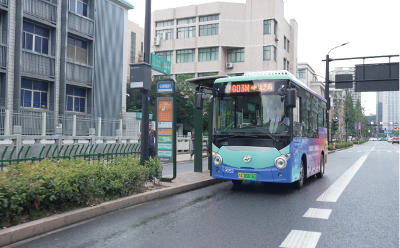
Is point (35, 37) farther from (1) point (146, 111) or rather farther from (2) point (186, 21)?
(2) point (186, 21)

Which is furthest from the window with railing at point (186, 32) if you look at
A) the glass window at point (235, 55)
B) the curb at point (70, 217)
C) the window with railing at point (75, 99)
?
the curb at point (70, 217)

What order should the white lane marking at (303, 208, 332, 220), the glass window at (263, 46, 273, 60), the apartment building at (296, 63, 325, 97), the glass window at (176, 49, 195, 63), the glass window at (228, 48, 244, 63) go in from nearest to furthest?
the white lane marking at (303, 208, 332, 220) < the glass window at (263, 46, 273, 60) < the glass window at (228, 48, 244, 63) < the glass window at (176, 49, 195, 63) < the apartment building at (296, 63, 325, 97)

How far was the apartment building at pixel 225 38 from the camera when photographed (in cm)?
5212

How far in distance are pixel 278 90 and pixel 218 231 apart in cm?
465

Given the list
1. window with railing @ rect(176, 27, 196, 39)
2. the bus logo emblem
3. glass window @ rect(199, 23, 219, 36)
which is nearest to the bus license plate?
the bus logo emblem

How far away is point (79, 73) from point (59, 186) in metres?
20.3

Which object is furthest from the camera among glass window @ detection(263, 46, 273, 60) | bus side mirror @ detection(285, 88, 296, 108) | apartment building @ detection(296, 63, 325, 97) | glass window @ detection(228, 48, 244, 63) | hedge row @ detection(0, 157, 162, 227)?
apartment building @ detection(296, 63, 325, 97)

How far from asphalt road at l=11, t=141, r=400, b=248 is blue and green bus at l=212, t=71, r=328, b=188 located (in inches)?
26.2

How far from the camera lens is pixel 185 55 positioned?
5619 centimetres

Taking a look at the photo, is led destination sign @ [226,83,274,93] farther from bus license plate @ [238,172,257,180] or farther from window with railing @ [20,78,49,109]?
window with railing @ [20,78,49,109]

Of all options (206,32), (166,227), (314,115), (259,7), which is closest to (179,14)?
(206,32)

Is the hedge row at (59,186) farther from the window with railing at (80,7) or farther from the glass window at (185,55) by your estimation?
the glass window at (185,55)

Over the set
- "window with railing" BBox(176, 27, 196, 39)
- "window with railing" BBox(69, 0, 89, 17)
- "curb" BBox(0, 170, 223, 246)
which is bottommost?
"curb" BBox(0, 170, 223, 246)

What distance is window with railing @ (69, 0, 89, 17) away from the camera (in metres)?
24.8
